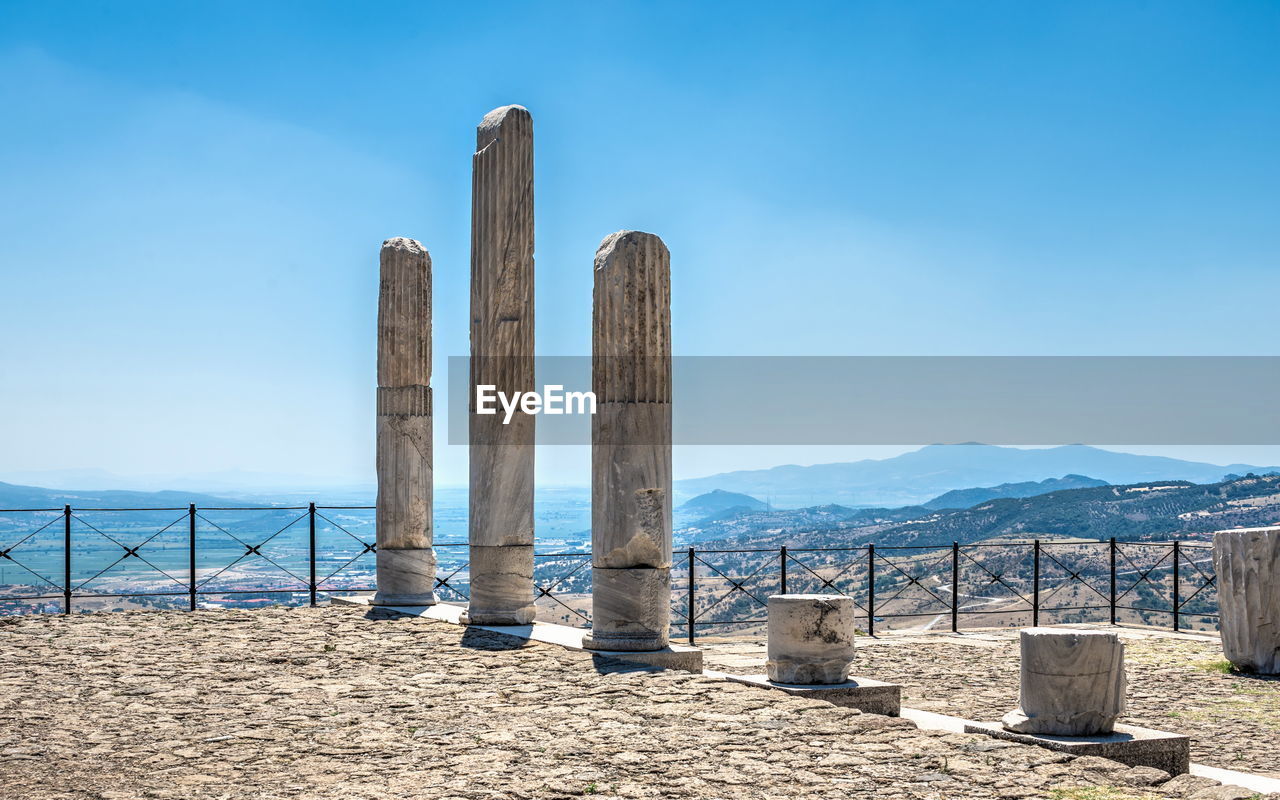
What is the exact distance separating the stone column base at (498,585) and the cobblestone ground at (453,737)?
4.69 ft

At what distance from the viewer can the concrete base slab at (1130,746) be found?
891cm

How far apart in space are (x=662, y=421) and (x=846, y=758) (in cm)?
488

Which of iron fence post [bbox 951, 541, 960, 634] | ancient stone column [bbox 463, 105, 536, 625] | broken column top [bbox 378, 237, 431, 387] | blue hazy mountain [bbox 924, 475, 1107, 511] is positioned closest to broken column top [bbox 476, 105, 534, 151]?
ancient stone column [bbox 463, 105, 536, 625]

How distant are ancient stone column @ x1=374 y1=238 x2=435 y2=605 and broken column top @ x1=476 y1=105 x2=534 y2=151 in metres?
2.99

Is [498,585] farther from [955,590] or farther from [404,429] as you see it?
[955,590]

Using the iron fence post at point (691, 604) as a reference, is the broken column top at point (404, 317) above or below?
above

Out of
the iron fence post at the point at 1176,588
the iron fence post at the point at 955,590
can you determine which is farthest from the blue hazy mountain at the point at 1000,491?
the iron fence post at the point at 955,590

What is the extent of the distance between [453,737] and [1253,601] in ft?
32.5

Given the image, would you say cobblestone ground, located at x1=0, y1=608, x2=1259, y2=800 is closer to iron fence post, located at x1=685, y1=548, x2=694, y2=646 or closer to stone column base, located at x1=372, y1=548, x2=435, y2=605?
stone column base, located at x1=372, y1=548, x2=435, y2=605

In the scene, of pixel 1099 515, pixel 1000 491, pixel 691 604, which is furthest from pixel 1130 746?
pixel 1000 491

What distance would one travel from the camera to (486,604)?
49.0 feet

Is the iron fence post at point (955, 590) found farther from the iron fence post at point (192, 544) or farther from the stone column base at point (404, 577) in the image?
the iron fence post at point (192, 544)

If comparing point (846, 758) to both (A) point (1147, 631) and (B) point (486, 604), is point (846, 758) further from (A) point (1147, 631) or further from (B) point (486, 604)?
(A) point (1147, 631)

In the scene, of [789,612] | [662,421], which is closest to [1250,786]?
[789,612]
